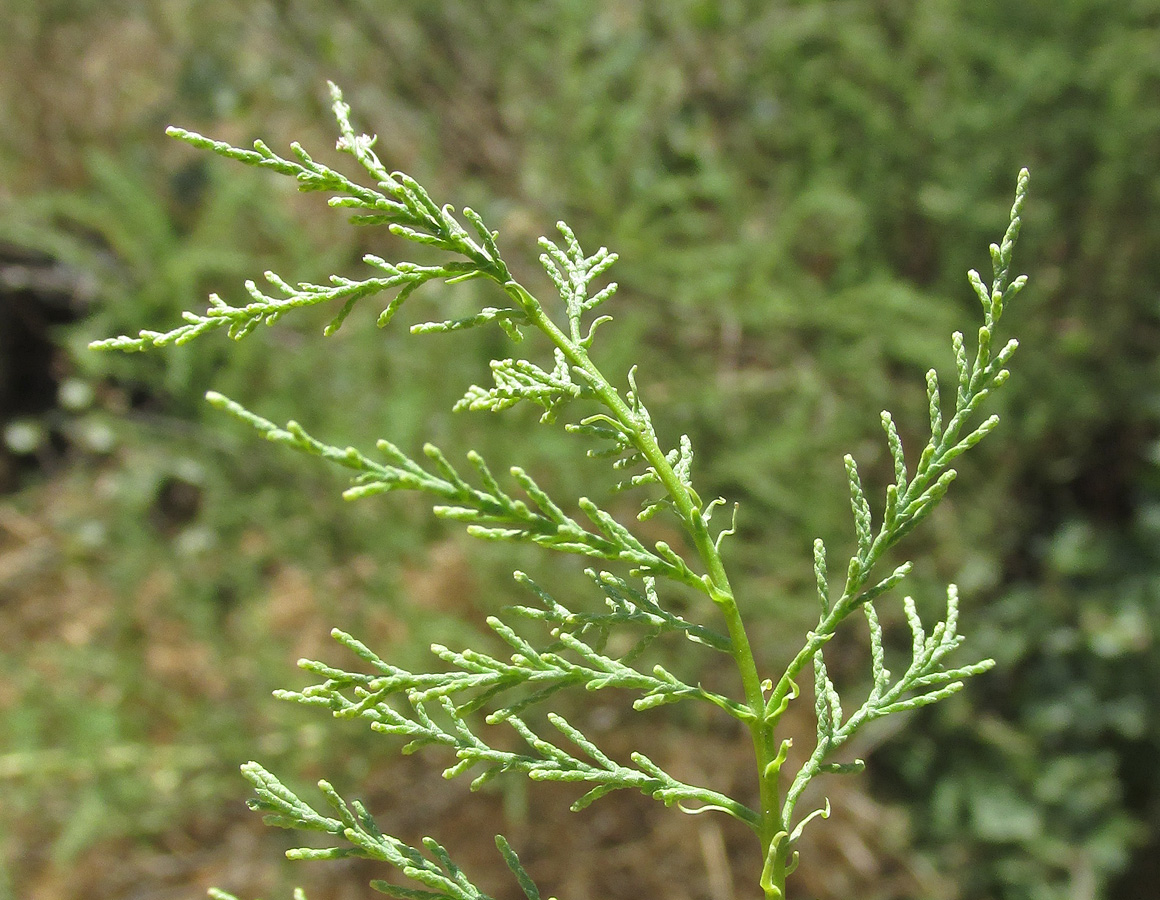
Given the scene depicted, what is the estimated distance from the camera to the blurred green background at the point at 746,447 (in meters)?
3.01

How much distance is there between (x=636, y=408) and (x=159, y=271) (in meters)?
2.83

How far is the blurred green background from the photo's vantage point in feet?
9.86

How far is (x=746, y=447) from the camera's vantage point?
3.08m

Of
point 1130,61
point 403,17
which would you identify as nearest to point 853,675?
point 1130,61

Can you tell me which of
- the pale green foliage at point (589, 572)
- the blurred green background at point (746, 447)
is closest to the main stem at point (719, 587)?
the pale green foliage at point (589, 572)

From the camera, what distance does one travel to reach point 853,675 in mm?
3275

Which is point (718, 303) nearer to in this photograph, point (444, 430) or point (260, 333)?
point (444, 430)

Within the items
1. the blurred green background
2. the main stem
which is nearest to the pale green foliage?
the main stem

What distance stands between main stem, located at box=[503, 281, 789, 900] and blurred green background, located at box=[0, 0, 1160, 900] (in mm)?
2013

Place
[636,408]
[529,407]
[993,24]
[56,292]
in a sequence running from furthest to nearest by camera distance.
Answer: [56,292] < [993,24] < [529,407] < [636,408]

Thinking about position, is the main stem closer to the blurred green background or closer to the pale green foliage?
the pale green foliage

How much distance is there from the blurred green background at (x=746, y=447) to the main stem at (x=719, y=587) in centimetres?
201

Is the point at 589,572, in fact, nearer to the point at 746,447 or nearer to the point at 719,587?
the point at 719,587

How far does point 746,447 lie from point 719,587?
2.34m
